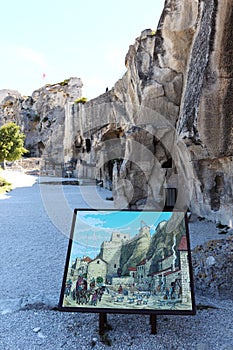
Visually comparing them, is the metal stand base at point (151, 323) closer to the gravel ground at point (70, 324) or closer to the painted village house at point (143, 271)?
the gravel ground at point (70, 324)

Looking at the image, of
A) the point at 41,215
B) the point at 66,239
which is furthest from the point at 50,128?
the point at 66,239

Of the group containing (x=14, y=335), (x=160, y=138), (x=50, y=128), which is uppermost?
(x=50, y=128)

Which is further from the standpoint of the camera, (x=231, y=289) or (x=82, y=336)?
(x=231, y=289)

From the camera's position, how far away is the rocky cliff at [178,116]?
167 inches

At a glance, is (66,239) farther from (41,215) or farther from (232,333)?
(232,333)

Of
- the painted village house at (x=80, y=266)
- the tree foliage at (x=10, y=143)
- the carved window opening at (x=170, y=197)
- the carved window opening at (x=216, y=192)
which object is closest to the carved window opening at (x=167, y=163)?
the carved window opening at (x=170, y=197)

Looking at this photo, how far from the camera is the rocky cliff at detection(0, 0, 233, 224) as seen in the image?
4230mm

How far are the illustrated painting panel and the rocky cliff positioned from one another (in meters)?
2.25

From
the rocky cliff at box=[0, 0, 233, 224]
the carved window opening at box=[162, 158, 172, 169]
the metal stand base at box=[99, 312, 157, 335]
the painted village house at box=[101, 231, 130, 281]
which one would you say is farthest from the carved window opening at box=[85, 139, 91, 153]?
the metal stand base at box=[99, 312, 157, 335]

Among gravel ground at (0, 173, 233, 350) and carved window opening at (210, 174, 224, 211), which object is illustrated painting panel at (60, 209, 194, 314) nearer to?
gravel ground at (0, 173, 233, 350)

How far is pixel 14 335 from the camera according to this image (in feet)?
8.83

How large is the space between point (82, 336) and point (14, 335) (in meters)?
0.69

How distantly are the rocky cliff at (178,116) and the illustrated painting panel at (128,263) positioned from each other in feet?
7.39

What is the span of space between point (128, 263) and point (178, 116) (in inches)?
264
